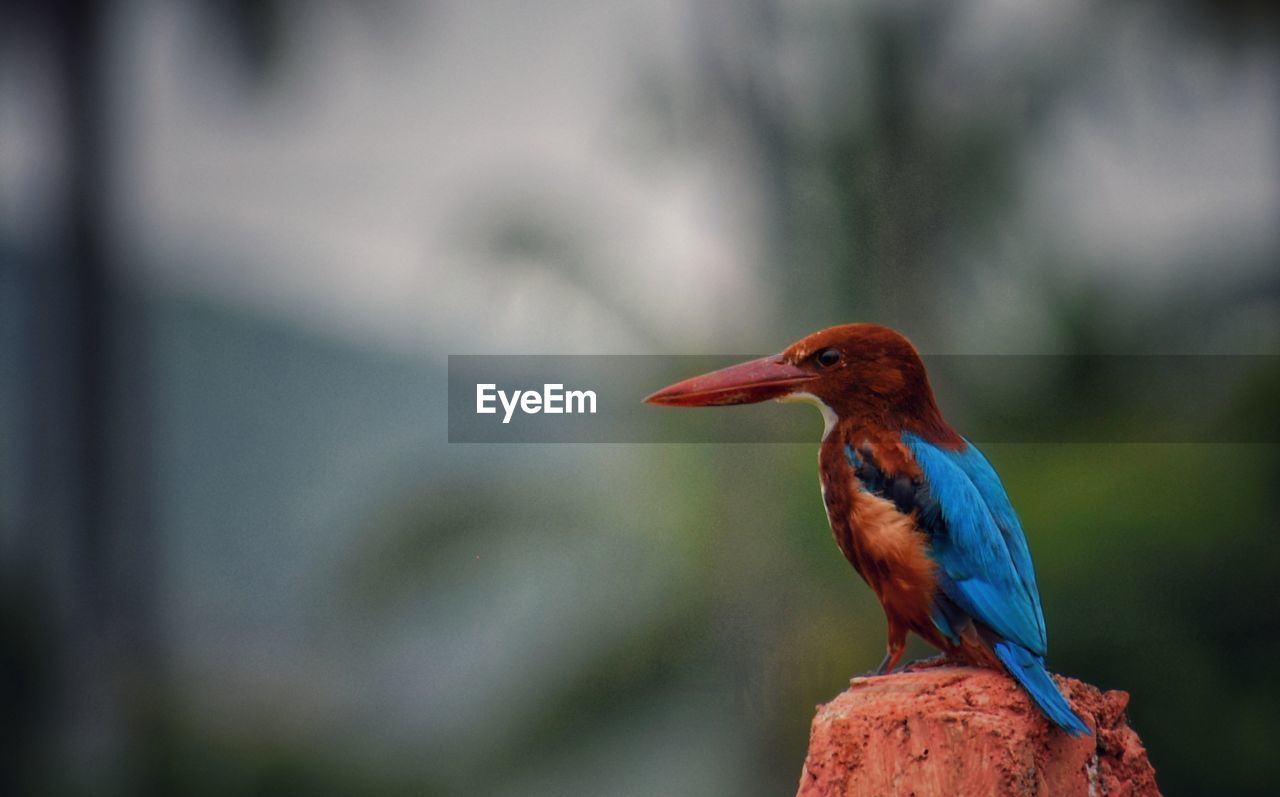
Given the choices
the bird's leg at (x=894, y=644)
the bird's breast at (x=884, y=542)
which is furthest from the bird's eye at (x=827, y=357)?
the bird's leg at (x=894, y=644)

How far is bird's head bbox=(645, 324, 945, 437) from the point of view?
10.8 ft

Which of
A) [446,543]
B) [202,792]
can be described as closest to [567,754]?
[446,543]

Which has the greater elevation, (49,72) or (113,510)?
(49,72)

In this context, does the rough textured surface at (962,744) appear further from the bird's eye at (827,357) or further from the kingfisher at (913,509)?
the bird's eye at (827,357)

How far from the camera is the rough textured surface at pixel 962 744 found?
295 cm

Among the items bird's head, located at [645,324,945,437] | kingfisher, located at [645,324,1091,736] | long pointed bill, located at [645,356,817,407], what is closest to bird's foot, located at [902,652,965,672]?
kingfisher, located at [645,324,1091,736]

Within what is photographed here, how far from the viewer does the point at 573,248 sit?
34.3ft

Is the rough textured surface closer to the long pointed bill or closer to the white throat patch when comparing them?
the white throat patch

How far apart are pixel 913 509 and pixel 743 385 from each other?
1.68 feet

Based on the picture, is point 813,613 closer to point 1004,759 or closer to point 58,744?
point 58,744

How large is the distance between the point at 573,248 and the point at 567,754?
326 centimetres

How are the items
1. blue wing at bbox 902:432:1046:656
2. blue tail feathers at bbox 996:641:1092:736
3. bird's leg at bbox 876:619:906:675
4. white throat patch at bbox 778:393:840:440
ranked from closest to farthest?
blue tail feathers at bbox 996:641:1092:736
blue wing at bbox 902:432:1046:656
bird's leg at bbox 876:619:906:675
white throat patch at bbox 778:393:840:440

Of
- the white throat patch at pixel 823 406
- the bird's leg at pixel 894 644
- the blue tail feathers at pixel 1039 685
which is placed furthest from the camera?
the white throat patch at pixel 823 406

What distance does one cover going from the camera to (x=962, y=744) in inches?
116
